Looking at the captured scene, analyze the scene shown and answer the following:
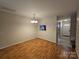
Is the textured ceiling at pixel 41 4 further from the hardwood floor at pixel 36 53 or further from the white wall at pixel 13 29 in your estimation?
the hardwood floor at pixel 36 53

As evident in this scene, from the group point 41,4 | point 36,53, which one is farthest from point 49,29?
point 41,4

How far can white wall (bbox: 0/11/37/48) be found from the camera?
4020 millimetres

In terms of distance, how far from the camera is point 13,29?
15.4ft

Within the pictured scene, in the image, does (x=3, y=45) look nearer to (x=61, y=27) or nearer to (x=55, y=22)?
(x=55, y=22)

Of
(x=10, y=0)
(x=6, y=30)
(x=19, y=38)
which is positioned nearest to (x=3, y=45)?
(x=6, y=30)

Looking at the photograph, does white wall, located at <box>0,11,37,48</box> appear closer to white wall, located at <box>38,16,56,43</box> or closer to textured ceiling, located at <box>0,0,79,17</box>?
textured ceiling, located at <box>0,0,79,17</box>

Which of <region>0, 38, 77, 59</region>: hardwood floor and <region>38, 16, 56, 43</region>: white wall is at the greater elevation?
<region>38, 16, 56, 43</region>: white wall

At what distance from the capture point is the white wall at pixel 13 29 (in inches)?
158

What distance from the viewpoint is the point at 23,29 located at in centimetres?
565

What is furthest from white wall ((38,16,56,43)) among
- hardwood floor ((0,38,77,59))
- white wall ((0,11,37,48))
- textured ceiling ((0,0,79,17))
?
textured ceiling ((0,0,79,17))

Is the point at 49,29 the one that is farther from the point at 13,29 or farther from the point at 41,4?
the point at 41,4

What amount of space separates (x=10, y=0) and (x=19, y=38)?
3444mm

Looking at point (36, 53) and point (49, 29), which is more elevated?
point (49, 29)

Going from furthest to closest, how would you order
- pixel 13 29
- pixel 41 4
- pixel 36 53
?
1. pixel 13 29
2. pixel 36 53
3. pixel 41 4
